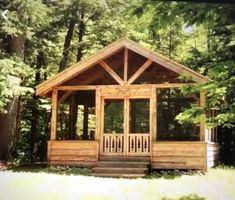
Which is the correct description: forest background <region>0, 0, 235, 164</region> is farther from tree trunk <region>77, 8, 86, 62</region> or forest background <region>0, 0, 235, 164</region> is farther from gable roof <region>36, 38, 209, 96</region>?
gable roof <region>36, 38, 209, 96</region>

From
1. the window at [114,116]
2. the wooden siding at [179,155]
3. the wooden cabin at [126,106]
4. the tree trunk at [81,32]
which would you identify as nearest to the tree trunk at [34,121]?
the tree trunk at [81,32]

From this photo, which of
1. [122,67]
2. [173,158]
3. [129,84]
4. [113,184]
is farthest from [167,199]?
[122,67]

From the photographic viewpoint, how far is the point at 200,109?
5.96 m

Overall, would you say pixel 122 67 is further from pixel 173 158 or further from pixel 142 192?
pixel 142 192

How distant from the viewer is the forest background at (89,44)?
530 cm

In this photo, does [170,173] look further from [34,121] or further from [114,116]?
[34,121]

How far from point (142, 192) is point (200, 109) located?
2.39 m

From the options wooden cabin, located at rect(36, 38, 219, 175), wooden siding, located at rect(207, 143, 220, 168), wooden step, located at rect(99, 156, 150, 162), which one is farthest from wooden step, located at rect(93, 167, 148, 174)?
wooden siding, located at rect(207, 143, 220, 168)

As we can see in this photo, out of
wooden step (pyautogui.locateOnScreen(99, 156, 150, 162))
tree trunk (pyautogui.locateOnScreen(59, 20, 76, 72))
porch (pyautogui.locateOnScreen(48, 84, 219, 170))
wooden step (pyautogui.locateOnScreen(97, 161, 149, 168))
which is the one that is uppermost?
tree trunk (pyautogui.locateOnScreen(59, 20, 76, 72))

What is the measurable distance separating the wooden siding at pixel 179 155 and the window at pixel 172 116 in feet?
6.02

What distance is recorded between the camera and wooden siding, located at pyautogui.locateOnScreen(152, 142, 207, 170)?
11148 mm

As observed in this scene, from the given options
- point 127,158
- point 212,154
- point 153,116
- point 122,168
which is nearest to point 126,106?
point 153,116

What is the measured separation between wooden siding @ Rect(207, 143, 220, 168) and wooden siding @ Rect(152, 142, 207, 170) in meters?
0.58

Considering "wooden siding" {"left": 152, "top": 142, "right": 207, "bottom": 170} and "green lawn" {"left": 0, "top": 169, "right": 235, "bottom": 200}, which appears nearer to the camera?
"green lawn" {"left": 0, "top": 169, "right": 235, "bottom": 200}
